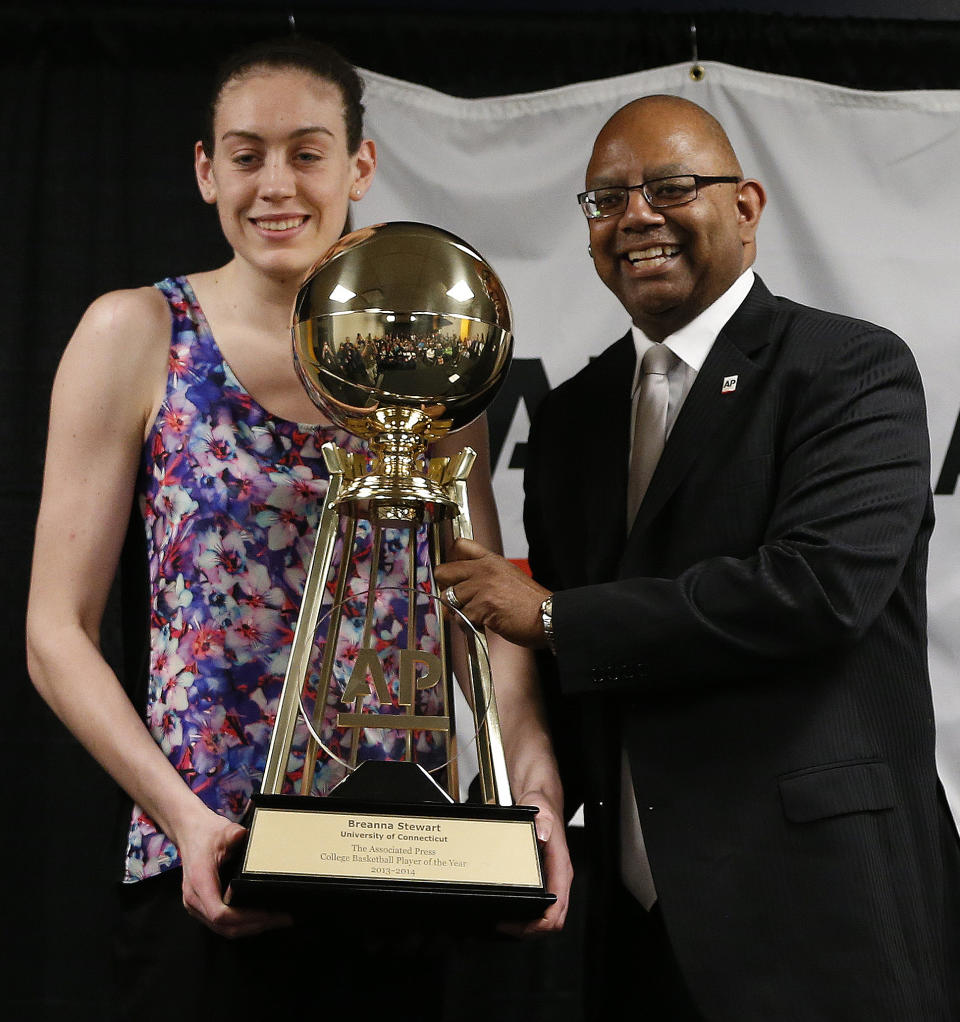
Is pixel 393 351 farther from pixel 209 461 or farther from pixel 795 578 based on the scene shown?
pixel 795 578

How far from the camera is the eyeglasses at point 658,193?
6.20 feet

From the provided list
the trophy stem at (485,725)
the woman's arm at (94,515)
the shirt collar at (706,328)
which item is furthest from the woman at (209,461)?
the shirt collar at (706,328)

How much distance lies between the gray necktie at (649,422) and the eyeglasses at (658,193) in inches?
8.2

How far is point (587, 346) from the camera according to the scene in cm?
260

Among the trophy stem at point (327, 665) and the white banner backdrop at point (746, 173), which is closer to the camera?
the trophy stem at point (327, 665)

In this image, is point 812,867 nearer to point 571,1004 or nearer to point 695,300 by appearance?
point 695,300

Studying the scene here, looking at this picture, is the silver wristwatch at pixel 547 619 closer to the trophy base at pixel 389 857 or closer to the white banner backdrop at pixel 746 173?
the trophy base at pixel 389 857

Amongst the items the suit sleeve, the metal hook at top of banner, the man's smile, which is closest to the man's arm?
the suit sleeve

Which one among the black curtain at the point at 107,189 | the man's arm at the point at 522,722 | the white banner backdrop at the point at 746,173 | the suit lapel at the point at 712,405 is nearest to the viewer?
the man's arm at the point at 522,722

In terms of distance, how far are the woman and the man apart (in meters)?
0.18

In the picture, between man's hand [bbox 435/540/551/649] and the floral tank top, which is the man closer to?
man's hand [bbox 435/540/551/649]

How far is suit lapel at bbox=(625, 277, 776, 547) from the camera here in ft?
5.62

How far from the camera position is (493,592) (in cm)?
152

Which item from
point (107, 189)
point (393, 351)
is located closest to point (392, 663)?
point (393, 351)
